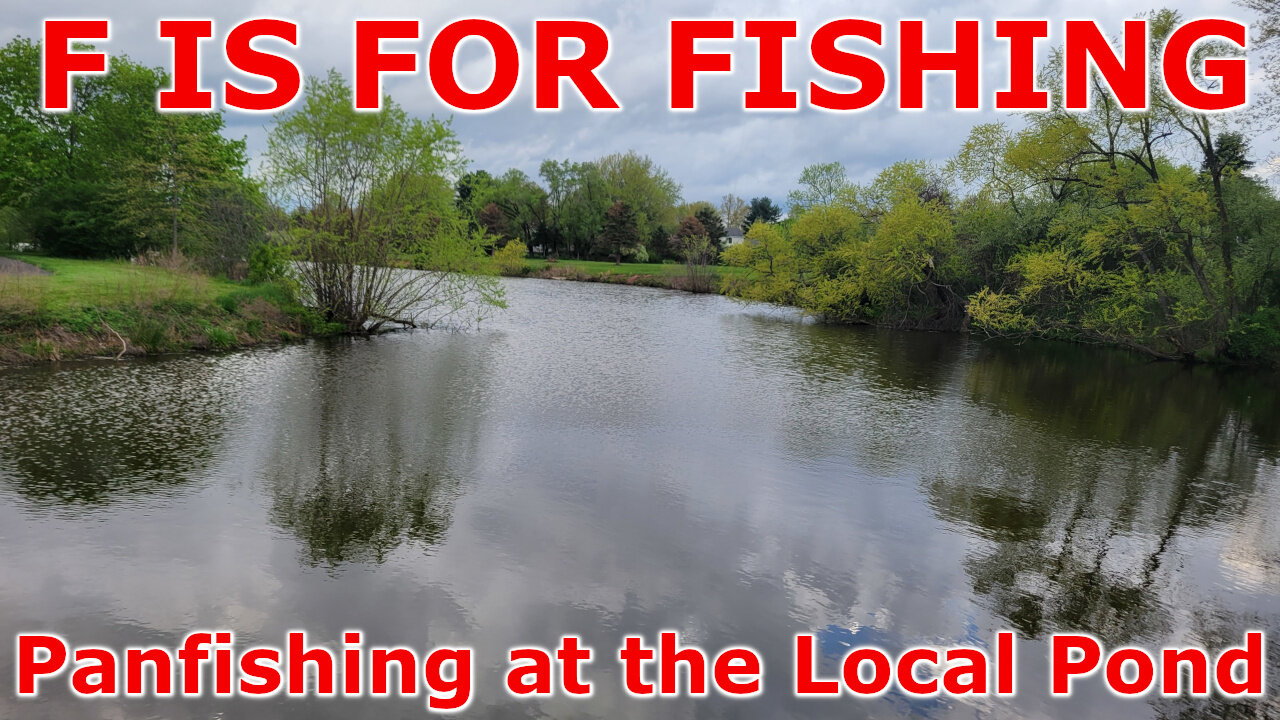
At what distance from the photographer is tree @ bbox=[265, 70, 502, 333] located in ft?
76.8

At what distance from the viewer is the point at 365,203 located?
974 inches

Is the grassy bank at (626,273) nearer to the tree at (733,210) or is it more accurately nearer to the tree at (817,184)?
the tree at (817,184)

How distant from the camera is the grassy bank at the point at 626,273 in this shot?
188 ft

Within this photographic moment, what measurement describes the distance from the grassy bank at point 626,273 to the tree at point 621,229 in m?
5.31

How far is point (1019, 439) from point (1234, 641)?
795 cm

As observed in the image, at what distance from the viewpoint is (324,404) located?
15.2m

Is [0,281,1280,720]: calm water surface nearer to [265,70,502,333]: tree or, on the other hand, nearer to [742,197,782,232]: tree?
[265,70,502,333]: tree

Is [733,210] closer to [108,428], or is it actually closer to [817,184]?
[817,184]

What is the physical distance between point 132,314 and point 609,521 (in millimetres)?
16144

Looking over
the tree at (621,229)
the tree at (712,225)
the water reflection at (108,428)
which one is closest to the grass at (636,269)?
the tree at (621,229)

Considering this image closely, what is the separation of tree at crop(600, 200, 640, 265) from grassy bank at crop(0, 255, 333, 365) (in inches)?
2004

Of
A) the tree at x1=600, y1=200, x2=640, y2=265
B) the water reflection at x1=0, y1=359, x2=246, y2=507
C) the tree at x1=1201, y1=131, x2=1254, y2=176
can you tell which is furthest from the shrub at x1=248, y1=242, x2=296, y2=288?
the tree at x1=600, y1=200, x2=640, y2=265

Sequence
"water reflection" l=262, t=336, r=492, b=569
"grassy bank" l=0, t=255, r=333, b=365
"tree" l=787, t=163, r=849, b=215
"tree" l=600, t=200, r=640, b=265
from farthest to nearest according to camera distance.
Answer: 1. "tree" l=600, t=200, r=640, b=265
2. "tree" l=787, t=163, r=849, b=215
3. "grassy bank" l=0, t=255, r=333, b=365
4. "water reflection" l=262, t=336, r=492, b=569

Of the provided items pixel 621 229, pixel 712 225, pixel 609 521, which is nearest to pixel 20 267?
pixel 609 521
